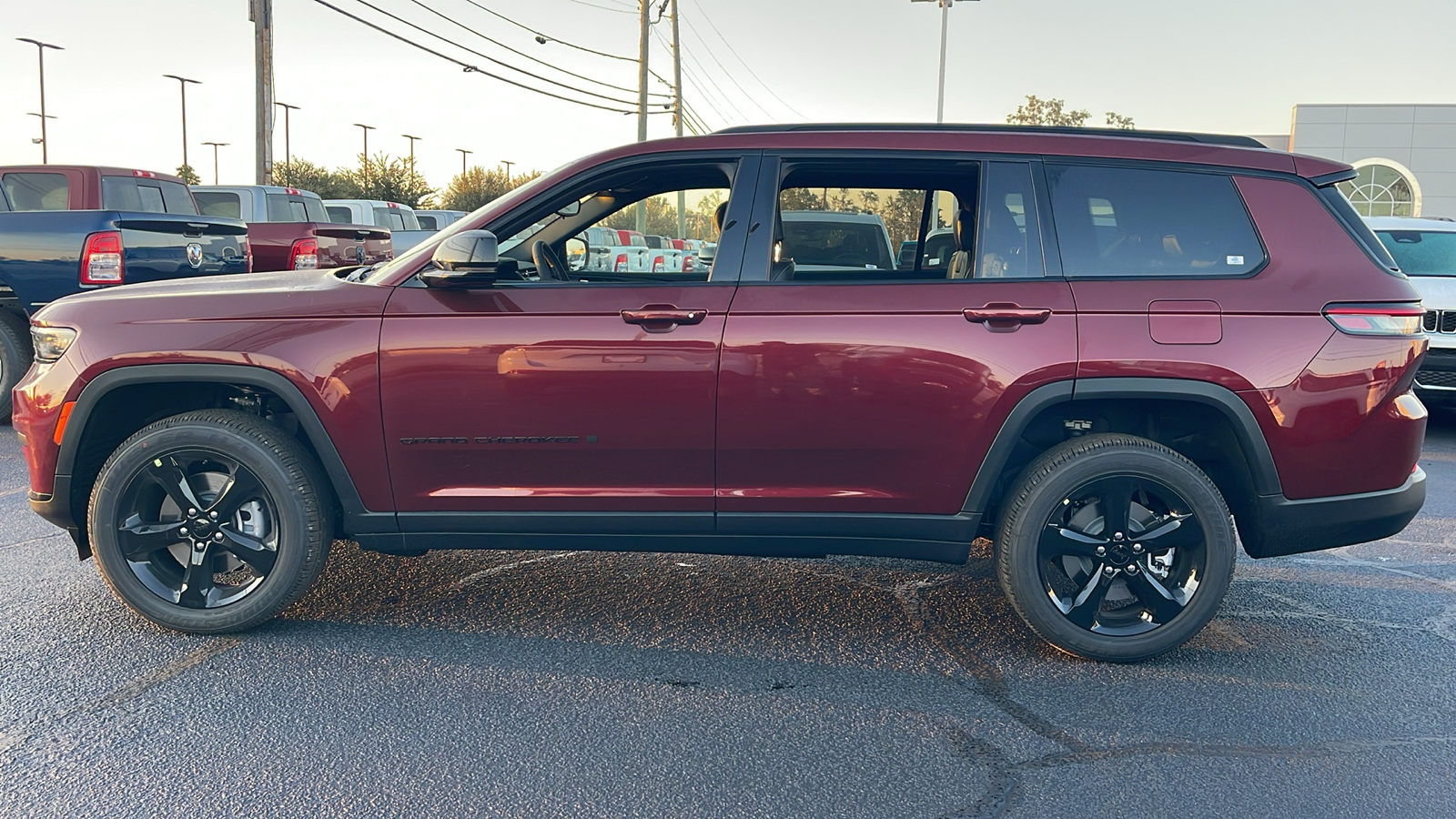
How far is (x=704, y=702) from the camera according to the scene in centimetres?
356

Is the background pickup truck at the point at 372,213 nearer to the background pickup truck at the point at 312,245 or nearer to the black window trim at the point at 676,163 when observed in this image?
the background pickup truck at the point at 312,245

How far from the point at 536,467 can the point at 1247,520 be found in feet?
8.33

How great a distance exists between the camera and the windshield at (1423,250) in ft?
31.9

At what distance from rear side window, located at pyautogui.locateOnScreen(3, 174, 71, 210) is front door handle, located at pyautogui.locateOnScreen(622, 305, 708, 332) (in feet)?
28.6

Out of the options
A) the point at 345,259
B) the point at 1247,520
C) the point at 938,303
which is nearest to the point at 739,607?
the point at 938,303

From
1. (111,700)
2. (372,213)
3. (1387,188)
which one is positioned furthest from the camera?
(1387,188)

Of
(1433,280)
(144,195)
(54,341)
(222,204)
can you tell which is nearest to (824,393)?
(54,341)

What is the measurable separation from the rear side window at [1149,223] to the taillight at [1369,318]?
12.0 inches

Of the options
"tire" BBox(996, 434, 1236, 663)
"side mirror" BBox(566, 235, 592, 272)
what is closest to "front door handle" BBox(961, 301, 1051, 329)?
"tire" BBox(996, 434, 1236, 663)

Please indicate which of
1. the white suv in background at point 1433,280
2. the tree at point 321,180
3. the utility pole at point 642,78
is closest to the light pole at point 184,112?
the tree at point 321,180

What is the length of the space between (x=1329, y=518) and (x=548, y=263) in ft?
Result: 10.0

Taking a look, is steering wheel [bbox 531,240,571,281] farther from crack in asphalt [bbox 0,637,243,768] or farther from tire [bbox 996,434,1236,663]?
tire [bbox 996,434,1236,663]

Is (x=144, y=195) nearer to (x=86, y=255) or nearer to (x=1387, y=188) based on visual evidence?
(x=86, y=255)

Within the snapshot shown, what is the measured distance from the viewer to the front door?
12.6ft
